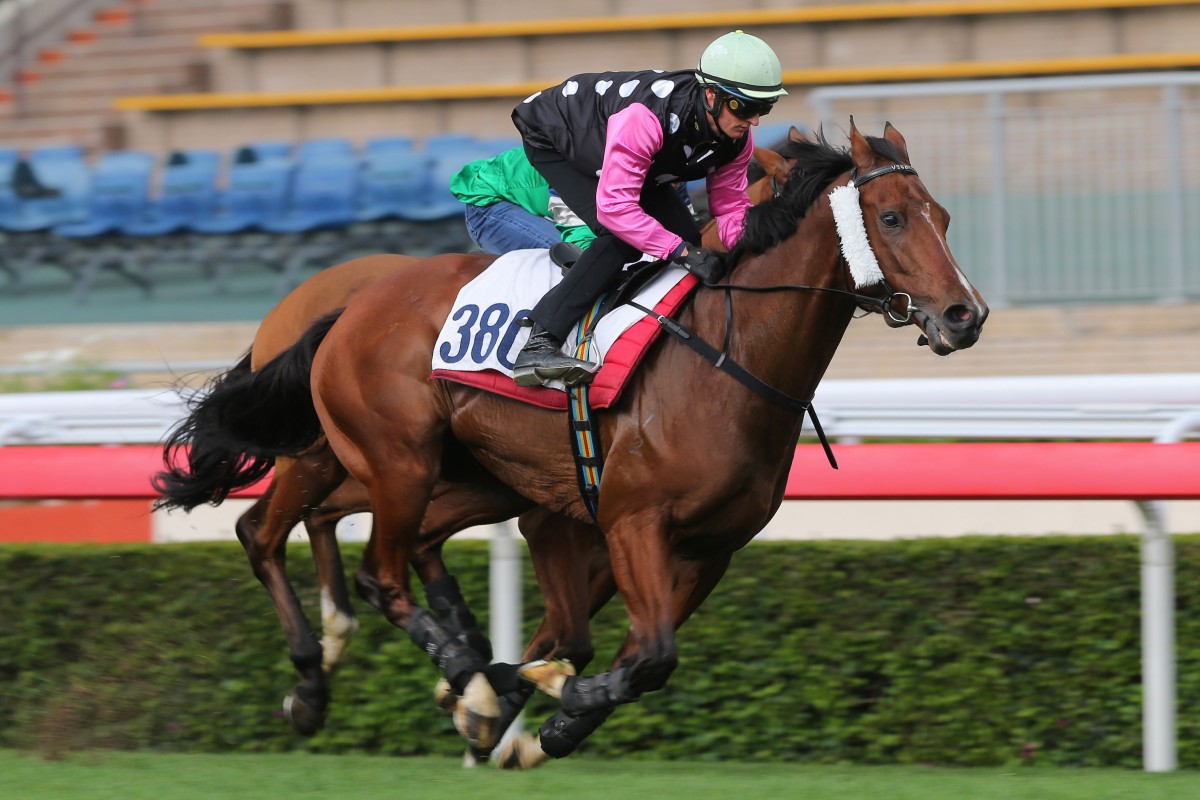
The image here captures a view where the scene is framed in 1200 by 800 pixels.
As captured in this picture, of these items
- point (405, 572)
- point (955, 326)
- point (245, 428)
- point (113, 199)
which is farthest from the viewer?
point (113, 199)

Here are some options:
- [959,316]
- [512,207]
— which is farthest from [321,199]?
[959,316]

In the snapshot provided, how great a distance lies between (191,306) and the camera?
10.3 metres

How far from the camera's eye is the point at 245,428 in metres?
4.64

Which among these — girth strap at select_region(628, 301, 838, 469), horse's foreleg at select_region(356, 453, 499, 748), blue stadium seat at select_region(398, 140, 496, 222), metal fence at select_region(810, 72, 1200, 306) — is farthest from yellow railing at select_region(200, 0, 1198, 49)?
girth strap at select_region(628, 301, 838, 469)

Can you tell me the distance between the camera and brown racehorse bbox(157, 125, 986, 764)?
11.5 feet

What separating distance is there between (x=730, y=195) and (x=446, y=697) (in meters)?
1.46

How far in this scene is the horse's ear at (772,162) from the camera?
366cm

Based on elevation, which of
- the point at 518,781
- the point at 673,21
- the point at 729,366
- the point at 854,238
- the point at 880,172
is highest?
the point at 880,172

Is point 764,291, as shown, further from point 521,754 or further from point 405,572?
point 521,754

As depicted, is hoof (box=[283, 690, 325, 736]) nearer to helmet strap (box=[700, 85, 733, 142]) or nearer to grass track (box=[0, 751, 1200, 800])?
grass track (box=[0, 751, 1200, 800])

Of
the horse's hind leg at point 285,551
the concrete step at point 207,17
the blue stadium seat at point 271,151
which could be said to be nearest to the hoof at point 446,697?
the horse's hind leg at point 285,551

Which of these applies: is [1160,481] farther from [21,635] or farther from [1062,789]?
[21,635]

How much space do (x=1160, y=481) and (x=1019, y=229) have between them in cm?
403

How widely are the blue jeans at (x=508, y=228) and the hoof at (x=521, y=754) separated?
1.37 metres
